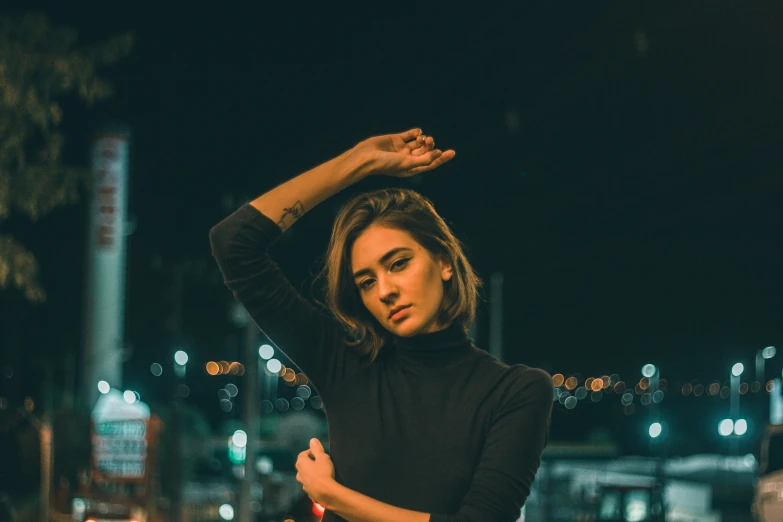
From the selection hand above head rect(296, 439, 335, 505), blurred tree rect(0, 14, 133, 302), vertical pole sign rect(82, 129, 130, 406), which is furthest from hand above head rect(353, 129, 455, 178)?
vertical pole sign rect(82, 129, 130, 406)

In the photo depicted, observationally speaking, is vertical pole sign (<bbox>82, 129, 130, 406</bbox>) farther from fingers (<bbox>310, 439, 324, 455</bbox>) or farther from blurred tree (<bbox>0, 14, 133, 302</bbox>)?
fingers (<bbox>310, 439, 324, 455</bbox>)

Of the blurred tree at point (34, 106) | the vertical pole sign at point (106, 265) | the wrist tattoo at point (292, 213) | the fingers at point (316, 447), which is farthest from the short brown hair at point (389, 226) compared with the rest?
the vertical pole sign at point (106, 265)

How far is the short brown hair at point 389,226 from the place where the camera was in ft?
8.23

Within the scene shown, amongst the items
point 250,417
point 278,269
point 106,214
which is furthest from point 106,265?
point 278,269

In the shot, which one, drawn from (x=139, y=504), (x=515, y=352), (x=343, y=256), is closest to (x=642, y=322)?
(x=515, y=352)

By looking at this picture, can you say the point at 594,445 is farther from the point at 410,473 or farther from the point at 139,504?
the point at 410,473

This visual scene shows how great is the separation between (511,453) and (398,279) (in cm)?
45

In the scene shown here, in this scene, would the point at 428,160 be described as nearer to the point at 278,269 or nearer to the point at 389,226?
the point at 389,226

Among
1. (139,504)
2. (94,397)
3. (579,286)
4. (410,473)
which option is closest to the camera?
(410,473)

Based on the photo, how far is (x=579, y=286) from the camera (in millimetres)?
89438

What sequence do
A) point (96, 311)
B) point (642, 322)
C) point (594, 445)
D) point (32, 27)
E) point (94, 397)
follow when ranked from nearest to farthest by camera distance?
point (32, 27)
point (94, 397)
point (96, 311)
point (594, 445)
point (642, 322)

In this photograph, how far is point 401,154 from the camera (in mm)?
2566

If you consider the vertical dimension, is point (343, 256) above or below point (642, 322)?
below

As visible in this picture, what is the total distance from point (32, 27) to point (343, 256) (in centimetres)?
1259
